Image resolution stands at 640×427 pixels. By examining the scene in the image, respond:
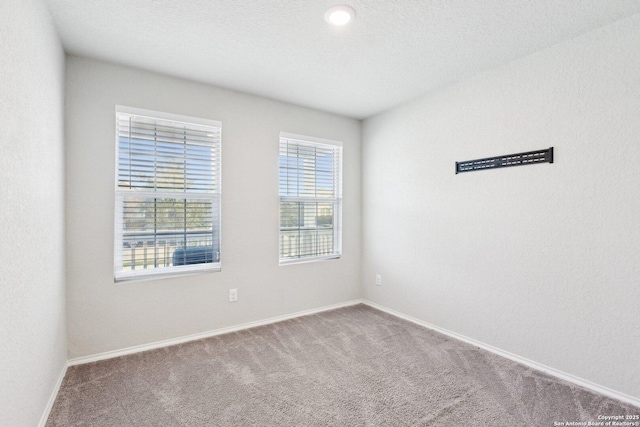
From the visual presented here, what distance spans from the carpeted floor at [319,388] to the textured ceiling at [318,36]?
7.99 ft

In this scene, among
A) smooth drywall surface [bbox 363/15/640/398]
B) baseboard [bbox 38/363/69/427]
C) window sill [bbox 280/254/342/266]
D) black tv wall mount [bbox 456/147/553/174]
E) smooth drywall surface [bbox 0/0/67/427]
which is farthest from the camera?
window sill [bbox 280/254/342/266]

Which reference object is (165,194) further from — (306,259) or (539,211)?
(539,211)

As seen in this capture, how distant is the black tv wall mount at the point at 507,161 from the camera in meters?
2.32

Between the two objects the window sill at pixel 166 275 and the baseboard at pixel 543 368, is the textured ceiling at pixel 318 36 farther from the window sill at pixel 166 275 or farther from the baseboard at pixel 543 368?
the baseboard at pixel 543 368

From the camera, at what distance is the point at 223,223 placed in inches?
120

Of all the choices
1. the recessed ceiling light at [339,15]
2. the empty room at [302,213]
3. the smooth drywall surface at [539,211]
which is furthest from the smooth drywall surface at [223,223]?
the recessed ceiling light at [339,15]

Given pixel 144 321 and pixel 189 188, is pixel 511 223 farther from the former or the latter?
pixel 144 321

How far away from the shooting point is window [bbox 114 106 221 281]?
2.63 metres

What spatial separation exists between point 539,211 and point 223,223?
8.98ft

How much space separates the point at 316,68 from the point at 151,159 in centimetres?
166

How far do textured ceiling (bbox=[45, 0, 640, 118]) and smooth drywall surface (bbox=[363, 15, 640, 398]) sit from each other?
0.93 ft

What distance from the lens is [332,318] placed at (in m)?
3.47

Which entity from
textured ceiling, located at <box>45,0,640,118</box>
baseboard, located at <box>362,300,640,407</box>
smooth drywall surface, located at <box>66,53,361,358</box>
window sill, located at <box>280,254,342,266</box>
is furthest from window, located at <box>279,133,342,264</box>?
baseboard, located at <box>362,300,640,407</box>

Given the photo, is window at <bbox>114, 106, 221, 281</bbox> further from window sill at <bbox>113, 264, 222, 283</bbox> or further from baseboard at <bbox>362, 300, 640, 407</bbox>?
baseboard at <bbox>362, 300, 640, 407</bbox>
